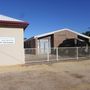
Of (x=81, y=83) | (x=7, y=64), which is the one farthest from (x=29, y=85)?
(x=7, y=64)

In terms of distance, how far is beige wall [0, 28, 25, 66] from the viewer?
57.4 feet

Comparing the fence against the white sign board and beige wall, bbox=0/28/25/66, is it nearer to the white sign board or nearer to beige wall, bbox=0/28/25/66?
beige wall, bbox=0/28/25/66

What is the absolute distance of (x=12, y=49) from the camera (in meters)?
17.9

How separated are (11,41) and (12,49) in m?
0.63

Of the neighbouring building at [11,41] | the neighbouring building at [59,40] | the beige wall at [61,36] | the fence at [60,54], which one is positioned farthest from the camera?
the beige wall at [61,36]

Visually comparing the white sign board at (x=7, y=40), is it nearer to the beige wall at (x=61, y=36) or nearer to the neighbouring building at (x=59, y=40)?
the neighbouring building at (x=59, y=40)

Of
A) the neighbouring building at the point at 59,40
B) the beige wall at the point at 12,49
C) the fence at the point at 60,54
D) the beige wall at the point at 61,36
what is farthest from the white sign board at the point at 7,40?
the beige wall at the point at 61,36

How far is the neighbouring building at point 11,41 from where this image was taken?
17.4 meters

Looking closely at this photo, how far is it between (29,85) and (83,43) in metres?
23.5

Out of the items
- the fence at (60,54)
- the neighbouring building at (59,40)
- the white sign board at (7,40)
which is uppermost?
the neighbouring building at (59,40)

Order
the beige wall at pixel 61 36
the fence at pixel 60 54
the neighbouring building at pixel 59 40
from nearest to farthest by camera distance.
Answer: the fence at pixel 60 54
the neighbouring building at pixel 59 40
the beige wall at pixel 61 36

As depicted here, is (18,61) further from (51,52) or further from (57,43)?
(57,43)

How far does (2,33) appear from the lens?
1742cm

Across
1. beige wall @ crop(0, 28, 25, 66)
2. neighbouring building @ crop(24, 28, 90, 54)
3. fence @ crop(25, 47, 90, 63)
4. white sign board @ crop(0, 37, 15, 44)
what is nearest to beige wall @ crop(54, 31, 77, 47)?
neighbouring building @ crop(24, 28, 90, 54)
